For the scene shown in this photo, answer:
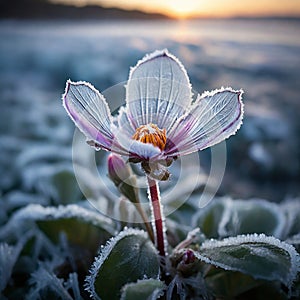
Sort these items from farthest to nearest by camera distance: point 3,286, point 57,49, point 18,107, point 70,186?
point 57,49
point 18,107
point 70,186
point 3,286

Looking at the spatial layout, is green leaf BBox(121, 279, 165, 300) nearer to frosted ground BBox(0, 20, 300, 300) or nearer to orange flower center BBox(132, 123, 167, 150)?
frosted ground BBox(0, 20, 300, 300)

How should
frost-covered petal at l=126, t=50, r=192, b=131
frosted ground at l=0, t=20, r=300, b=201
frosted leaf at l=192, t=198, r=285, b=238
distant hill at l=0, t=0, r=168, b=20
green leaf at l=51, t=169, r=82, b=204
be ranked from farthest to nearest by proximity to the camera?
distant hill at l=0, t=0, r=168, b=20, frosted ground at l=0, t=20, r=300, b=201, green leaf at l=51, t=169, r=82, b=204, frosted leaf at l=192, t=198, r=285, b=238, frost-covered petal at l=126, t=50, r=192, b=131

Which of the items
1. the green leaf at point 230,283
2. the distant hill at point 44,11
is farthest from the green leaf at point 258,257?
the distant hill at point 44,11

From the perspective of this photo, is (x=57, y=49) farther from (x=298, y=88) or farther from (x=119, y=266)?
(x=119, y=266)

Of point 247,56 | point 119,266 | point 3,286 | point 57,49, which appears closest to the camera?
point 119,266

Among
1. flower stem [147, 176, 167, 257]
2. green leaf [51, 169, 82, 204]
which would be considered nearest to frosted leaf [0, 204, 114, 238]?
flower stem [147, 176, 167, 257]

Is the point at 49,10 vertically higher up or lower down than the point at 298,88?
higher up

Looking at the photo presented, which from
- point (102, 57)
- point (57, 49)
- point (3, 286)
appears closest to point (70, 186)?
point (3, 286)

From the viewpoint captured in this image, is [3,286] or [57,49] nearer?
[3,286]
